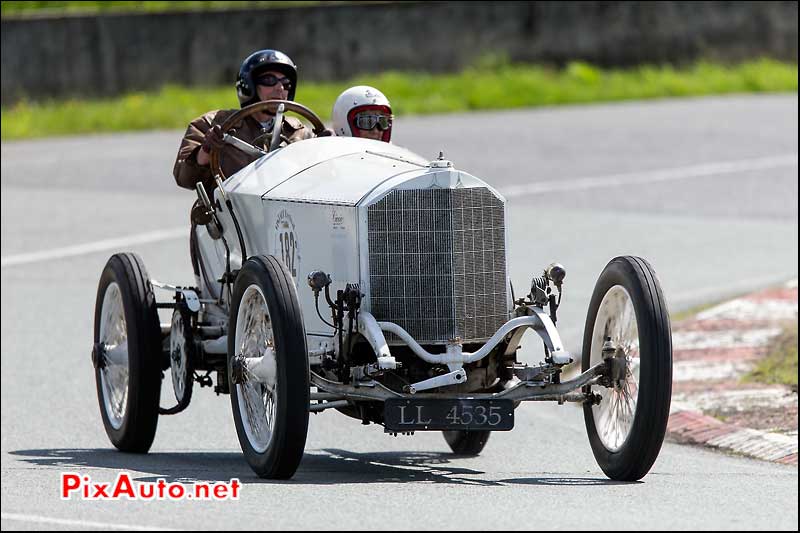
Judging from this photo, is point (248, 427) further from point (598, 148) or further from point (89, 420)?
point (598, 148)

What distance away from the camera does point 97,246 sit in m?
16.4

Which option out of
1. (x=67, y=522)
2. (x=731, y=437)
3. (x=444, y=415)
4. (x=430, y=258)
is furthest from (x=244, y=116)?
(x=67, y=522)

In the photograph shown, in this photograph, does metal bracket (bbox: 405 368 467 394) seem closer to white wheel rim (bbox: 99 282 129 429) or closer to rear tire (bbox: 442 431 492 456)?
rear tire (bbox: 442 431 492 456)

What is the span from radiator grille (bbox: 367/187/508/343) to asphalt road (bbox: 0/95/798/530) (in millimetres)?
720

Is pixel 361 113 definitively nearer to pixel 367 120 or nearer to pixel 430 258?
pixel 367 120

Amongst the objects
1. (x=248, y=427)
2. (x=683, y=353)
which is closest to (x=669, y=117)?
(x=683, y=353)

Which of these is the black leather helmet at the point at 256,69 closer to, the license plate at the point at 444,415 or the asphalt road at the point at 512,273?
the asphalt road at the point at 512,273

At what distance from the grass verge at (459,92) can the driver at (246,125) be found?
1457cm

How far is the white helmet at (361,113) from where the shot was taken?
30.3ft

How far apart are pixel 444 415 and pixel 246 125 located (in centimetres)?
270

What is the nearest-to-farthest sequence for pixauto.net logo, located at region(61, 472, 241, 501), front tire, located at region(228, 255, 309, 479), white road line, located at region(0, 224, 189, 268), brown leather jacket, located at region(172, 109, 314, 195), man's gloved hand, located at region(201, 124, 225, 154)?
pixauto.net logo, located at region(61, 472, 241, 501), front tire, located at region(228, 255, 309, 479), man's gloved hand, located at region(201, 124, 225, 154), brown leather jacket, located at region(172, 109, 314, 195), white road line, located at region(0, 224, 189, 268)

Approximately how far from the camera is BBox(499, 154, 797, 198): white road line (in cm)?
2000

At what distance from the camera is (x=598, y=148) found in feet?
75.7

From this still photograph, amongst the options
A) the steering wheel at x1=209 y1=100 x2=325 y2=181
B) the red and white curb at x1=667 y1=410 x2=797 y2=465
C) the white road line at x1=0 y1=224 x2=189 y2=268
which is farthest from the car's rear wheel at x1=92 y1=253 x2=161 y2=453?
the white road line at x1=0 y1=224 x2=189 y2=268
